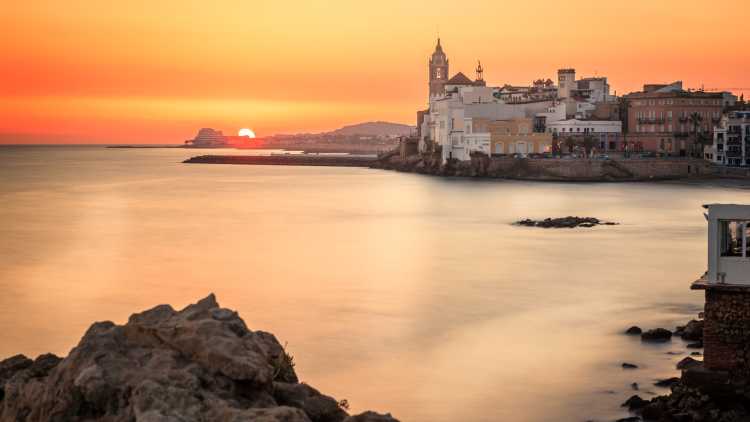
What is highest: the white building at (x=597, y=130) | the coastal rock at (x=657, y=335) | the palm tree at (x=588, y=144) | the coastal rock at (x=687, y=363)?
the white building at (x=597, y=130)

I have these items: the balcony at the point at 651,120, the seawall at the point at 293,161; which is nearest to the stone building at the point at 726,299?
the balcony at the point at 651,120

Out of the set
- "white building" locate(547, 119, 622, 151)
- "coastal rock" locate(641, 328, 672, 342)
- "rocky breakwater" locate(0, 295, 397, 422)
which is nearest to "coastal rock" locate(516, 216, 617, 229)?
"coastal rock" locate(641, 328, 672, 342)

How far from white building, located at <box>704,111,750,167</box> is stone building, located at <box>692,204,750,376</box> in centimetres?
5010

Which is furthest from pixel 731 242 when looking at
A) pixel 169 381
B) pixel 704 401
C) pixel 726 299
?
pixel 169 381

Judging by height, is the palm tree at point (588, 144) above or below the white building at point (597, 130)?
below

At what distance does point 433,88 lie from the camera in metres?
91.9

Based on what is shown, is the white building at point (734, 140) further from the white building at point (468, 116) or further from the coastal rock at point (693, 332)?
the coastal rock at point (693, 332)

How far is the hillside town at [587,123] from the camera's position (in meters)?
A: 64.1

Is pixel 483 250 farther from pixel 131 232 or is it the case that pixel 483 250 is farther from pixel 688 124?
pixel 688 124

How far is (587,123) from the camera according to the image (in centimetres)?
6575

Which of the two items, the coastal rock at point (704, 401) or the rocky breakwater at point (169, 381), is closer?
the rocky breakwater at point (169, 381)

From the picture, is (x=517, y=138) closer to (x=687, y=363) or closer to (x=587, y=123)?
(x=587, y=123)

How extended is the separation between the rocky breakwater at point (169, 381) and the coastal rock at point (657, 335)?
6.97 meters

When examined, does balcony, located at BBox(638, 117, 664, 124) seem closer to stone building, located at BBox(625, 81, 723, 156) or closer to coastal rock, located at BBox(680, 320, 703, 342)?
stone building, located at BBox(625, 81, 723, 156)
